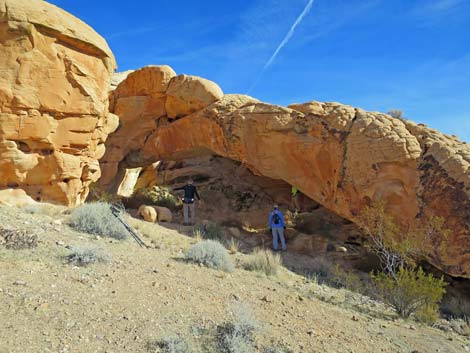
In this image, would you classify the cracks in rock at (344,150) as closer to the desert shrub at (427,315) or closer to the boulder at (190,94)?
the desert shrub at (427,315)

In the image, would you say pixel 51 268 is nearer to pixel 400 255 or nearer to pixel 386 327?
pixel 386 327

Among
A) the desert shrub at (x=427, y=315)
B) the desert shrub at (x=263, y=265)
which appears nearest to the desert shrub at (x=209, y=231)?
the desert shrub at (x=263, y=265)

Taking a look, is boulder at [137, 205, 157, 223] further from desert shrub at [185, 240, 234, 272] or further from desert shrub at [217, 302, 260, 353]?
desert shrub at [217, 302, 260, 353]

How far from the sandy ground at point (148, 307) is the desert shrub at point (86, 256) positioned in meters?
0.12

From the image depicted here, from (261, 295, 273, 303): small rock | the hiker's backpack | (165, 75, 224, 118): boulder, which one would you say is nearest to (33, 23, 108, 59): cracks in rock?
(165, 75, 224, 118): boulder

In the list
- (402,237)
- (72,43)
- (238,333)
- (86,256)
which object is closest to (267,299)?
(238,333)

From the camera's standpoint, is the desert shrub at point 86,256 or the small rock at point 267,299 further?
the small rock at point 267,299

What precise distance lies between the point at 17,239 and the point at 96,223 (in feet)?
6.25

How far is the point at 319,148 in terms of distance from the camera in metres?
11.5

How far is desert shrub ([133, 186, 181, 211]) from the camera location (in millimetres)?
14703

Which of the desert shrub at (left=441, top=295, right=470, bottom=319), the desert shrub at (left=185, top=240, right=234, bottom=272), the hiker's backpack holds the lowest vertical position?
the desert shrub at (left=441, top=295, right=470, bottom=319)

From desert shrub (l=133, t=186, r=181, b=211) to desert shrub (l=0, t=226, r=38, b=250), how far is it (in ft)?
28.0

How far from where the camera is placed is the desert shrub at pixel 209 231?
10641mm

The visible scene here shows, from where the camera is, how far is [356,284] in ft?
27.5
